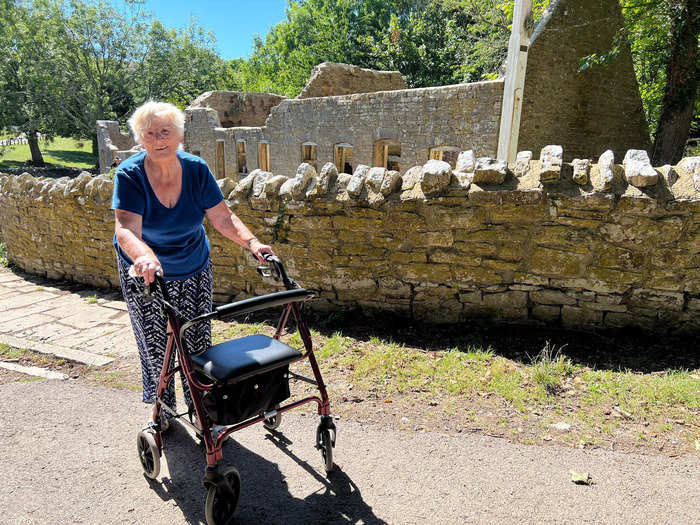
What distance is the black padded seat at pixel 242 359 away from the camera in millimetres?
2174

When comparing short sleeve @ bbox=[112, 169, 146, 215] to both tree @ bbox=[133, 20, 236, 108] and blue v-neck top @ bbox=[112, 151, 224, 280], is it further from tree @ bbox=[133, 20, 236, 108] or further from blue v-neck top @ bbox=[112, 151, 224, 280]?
tree @ bbox=[133, 20, 236, 108]

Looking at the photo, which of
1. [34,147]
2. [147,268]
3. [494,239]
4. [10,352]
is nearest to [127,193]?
[147,268]

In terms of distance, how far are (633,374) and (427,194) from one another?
2.19m

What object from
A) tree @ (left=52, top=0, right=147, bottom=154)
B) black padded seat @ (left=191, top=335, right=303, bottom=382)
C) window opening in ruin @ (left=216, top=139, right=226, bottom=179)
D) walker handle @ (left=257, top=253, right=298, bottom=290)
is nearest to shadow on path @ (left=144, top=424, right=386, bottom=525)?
black padded seat @ (left=191, top=335, right=303, bottom=382)

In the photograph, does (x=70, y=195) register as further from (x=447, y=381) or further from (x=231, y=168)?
(x=231, y=168)

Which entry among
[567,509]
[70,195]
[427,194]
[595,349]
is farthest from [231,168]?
[567,509]

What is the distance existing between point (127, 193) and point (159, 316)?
0.80m

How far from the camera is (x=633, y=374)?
11.7ft

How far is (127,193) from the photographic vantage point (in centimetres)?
255

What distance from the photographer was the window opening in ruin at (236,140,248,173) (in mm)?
18094

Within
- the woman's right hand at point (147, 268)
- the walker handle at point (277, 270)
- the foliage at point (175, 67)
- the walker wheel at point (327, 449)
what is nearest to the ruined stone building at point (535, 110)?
the walker handle at point (277, 270)

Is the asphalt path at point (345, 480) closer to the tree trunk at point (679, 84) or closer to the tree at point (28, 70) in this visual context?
the tree trunk at point (679, 84)

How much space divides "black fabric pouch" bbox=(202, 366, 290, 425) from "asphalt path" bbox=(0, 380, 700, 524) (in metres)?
0.56

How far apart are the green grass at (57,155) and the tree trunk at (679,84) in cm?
3749
